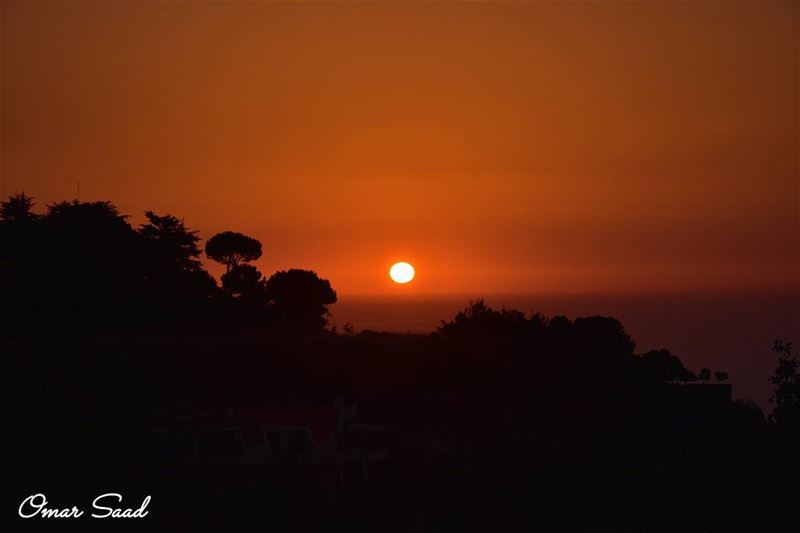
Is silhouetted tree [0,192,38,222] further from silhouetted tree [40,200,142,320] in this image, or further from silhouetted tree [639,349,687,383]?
silhouetted tree [639,349,687,383]

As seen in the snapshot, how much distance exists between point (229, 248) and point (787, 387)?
38.0m

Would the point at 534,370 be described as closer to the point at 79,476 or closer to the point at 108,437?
the point at 108,437

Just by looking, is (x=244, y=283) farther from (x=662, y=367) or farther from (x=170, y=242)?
(x=662, y=367)

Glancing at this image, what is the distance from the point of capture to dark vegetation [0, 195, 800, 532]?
25678mm

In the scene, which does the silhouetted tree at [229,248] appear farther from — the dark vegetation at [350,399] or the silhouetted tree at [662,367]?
the silhouetted tree at [662,367]

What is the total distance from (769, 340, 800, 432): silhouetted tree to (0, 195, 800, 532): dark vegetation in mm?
40

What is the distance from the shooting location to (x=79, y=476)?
26625 mm

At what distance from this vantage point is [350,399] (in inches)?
1560

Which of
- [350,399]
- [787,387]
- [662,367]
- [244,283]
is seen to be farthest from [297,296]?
[787,387]

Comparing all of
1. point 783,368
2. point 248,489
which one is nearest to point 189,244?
point 248,489

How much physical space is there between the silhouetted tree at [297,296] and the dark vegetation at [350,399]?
4.9 inches

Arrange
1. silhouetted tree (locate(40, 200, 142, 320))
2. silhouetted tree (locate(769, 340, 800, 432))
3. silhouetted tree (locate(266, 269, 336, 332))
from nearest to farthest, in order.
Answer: silhouetted tree (locate(769, 340, 800, 432)) < silhouetted tree (locate(40, 200, 142, 320)) < silhouetted tree (locate(266, 269, 336, 332))

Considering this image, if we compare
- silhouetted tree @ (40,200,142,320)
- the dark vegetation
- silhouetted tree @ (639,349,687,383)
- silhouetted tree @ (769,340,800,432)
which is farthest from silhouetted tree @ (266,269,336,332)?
silhouetted tree @ (769,340,800,432)

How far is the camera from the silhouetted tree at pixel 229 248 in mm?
52875
